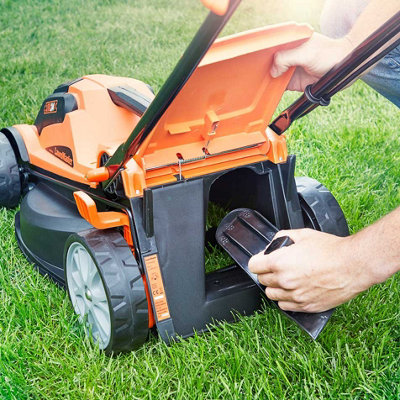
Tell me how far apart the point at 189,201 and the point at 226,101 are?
238mm

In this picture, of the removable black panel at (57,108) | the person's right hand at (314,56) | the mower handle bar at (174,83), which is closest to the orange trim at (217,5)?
the mower handle bar at (174,83)

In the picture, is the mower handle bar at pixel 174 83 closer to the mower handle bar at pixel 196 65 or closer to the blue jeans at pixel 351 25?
the mower handle bar at pixel 196 65

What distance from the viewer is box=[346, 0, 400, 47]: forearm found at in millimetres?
1269

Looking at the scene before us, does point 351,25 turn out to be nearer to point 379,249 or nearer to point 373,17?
point 373,17

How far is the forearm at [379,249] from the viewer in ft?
3.36

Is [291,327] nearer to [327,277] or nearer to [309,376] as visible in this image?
[309,376]

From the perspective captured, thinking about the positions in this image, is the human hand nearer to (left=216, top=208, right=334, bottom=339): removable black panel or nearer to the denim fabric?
(left=216, top=208, right=334, bottom=339): removable black panel

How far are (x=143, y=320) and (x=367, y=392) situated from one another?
1.59ft

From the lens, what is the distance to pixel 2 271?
1.60 meters

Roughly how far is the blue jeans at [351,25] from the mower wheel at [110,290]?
834mm

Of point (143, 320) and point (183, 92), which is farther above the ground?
point (183, 92)

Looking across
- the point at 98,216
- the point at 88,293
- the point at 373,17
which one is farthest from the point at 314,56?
the point at 88,293

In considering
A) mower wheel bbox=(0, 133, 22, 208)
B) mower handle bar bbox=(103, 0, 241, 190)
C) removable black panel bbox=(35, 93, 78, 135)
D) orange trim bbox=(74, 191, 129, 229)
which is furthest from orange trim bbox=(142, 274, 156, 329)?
mower wheel bbox=(0, 133, 22, 208)

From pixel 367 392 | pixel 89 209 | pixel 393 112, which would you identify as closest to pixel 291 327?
pixel 367 392
